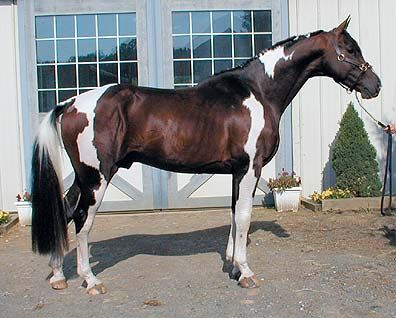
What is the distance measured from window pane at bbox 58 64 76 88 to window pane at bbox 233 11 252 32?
264 centimetres

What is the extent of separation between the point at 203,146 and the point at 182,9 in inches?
176

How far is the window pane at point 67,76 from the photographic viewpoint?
8.19 m

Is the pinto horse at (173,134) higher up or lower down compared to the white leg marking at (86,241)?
higher up

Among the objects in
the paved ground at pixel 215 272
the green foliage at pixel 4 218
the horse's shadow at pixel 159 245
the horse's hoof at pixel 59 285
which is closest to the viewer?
the paved ground at pixel 215 272

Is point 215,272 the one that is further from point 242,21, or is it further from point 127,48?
point 242,21

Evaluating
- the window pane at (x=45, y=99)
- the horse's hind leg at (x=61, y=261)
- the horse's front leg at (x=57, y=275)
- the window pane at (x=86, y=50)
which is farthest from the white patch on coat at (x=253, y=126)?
the window pane at (x=45, y=99)

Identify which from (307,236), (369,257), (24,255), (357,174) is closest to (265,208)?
(357,174)

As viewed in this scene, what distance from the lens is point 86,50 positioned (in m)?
8.16

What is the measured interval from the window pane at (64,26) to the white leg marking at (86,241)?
4.66 m

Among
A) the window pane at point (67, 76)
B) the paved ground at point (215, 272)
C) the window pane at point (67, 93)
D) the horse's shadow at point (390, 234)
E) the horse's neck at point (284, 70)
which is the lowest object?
the paved ground at point (215, 272)

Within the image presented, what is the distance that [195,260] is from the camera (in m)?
5.18

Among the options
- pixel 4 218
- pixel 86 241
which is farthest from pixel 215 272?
pixel 4 218

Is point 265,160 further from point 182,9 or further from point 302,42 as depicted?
point 182,9

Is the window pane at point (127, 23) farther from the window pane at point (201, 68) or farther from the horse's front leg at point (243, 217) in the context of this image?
the horse's front leg at point (243, 217)
